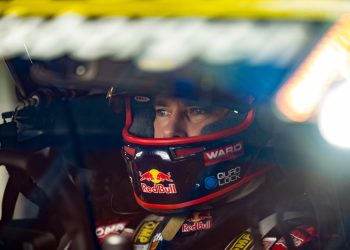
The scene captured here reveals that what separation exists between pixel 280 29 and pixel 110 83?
61 centimetres

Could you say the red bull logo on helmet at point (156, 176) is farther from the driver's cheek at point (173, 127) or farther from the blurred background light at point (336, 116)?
the blurred background light at point (336, 116)

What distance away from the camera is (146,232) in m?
1.96

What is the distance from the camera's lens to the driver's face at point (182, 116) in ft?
5.69

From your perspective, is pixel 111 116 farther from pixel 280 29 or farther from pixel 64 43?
pixel 280 29

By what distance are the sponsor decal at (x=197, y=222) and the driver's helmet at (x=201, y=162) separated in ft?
0.26

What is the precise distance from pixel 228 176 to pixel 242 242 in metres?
0.20

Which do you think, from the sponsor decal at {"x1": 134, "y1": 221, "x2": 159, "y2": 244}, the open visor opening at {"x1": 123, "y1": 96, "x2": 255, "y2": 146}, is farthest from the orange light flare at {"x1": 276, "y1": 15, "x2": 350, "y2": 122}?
the sponsor decal at {"x1": 134, "y1": 221, "x2": 159, "y2": 244}

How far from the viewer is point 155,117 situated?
191cm

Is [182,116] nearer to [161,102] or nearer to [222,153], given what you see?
[161,102]

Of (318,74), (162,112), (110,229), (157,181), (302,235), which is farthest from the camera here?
(110,229)

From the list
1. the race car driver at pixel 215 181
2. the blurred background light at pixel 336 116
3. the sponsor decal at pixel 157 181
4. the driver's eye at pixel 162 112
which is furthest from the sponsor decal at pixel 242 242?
the blurred background light at pixel 336 116

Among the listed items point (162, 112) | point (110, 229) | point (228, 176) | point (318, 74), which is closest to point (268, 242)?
point (228, 176)

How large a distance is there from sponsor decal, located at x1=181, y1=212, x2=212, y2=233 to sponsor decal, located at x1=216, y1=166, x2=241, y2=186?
0.16 m

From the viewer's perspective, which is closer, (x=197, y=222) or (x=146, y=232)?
(x=197, y=222)
